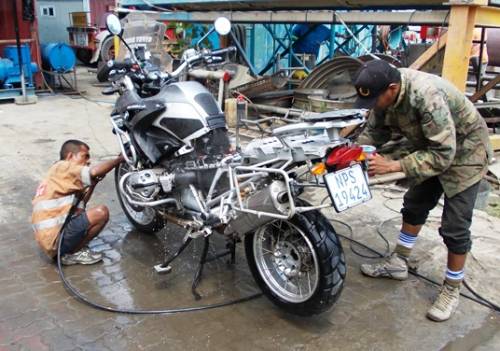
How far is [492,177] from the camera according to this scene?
236 inches

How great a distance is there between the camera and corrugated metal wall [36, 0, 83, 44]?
60.6 feet

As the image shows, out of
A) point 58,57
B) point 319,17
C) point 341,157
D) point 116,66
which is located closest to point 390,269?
point 341,157

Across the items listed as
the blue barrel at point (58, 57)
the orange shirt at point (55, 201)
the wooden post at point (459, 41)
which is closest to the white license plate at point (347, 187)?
the orange shirt at point (55, 201)

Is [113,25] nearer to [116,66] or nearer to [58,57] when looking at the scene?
[116,66]

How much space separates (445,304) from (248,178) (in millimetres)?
1532

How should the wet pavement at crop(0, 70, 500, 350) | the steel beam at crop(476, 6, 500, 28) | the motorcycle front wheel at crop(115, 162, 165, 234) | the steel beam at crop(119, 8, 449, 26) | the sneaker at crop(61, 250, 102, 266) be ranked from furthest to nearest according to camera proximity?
the steel beam at crop(119, 8, 449, 26) → the steel beam at crop(476, 6, 500, 28) → the motorcycle front wheel at crop(115, 162, 165, 234) → the sneaker at crop(61, 250, 102, 266) → the wet pavement at crop(0, 70, 500, 350)

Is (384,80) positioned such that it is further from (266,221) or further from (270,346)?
(270,346)

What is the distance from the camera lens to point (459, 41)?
4.73 meters

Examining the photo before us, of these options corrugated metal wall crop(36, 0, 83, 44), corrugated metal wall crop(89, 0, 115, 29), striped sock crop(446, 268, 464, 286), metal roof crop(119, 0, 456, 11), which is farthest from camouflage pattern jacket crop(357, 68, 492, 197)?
corrugated metal wall crop(36, 0, 83, 44)

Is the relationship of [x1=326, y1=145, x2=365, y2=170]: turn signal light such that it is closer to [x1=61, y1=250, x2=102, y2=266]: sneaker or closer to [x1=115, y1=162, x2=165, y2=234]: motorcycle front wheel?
[x1=115, y1=162, x2=165, y2=234]: motorcycle front wheel

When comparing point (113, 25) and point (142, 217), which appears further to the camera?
point (142, 217)

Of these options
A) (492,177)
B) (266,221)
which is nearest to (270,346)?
(266,221)

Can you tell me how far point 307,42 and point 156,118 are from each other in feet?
28.7

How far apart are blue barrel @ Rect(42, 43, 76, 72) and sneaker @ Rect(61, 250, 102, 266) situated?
9.32 meters
